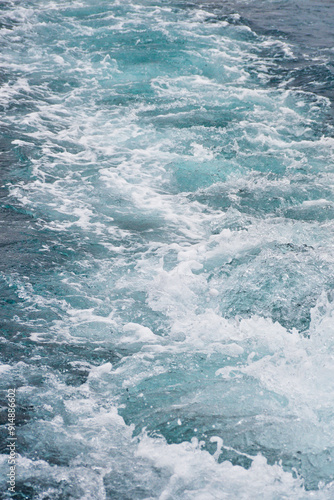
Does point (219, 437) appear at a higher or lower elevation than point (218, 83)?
lower

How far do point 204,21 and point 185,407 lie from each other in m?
13.5

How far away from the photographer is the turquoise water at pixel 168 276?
3.70 m

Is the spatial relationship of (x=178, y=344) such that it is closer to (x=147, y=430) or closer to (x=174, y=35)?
(x=147, y=430)

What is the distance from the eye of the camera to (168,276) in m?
5.68

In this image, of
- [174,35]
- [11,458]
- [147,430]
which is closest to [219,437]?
[147,430]

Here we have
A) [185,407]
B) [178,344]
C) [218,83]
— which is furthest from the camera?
[218,83]

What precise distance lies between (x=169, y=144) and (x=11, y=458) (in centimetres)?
625

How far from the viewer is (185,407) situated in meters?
4.09

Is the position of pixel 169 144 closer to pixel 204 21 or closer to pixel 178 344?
pixel 178 344

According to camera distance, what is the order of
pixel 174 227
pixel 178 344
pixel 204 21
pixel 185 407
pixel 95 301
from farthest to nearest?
1. pixel 204 21
2. pixel 174 227
3. pixel 95 301
4. pixel 178 344
5. pixel 185 407

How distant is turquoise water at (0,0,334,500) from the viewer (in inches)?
146

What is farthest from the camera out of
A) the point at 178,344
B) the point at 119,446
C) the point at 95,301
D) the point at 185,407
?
the point at 95,301

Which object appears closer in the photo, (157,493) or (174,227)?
(157,493)

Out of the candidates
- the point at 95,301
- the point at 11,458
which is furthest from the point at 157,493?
the point at 95,301
